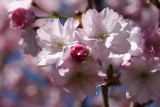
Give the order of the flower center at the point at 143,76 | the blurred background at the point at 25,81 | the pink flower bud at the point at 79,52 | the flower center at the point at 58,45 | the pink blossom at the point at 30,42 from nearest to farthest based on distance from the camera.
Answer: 1. the pink flower bud at the point at 79,52
2. the flower center at the point at 58,45
3. the flower center at the point at 143,76
4. the pink blossom at the point at 30,42
5. the blurred background at the point at 25,81

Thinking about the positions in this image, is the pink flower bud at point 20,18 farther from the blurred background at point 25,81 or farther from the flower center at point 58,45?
the blurred background at point 25,81

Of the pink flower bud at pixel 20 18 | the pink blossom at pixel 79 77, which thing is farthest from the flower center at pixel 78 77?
the pink flower bud at pixel 20 18

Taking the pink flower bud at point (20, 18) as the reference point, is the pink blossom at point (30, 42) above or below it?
below

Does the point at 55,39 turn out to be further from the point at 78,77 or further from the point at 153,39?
the point at 153,39

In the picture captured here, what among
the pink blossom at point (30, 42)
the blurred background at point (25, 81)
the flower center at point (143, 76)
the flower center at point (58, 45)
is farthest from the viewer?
the blurred background at point (25, 81)

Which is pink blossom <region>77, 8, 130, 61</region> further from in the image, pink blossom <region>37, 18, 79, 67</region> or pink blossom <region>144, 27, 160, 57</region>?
pink blossom <region>144, 27, 160, 57</region>

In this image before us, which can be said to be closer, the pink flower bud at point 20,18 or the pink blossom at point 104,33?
the pink blossom at point 104,33

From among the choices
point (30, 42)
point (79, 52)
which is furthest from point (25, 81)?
point (79, 52)

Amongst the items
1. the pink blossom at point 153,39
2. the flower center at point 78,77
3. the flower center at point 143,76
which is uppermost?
the pink blossom at point 153,39

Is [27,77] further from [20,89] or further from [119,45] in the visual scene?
[119,45]
